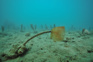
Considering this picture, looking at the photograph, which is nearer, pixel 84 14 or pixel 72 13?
pixel 84 14

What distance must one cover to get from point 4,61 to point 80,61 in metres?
3.30

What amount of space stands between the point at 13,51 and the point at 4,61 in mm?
517

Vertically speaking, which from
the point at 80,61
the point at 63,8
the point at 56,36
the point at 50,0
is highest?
the point at 50,0

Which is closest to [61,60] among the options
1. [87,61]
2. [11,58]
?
[87,61]

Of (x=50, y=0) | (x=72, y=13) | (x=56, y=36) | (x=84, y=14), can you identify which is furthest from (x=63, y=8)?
(x=56, y=36)

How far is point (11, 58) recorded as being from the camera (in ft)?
8.25

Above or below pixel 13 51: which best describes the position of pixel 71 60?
below

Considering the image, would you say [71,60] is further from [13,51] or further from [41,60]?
[13,51]

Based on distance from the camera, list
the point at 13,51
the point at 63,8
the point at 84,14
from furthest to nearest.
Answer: the point at 63,8, the point at 84,14, the point at 13,51

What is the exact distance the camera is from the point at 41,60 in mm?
2141

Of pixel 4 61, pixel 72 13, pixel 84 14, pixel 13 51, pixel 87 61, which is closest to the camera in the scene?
pixel 87 61

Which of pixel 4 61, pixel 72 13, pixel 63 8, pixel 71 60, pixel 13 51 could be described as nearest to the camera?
pixel 71 60

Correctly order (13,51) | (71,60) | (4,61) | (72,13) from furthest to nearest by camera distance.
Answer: (72,13)
(13,51)
(4,61)
(71,60)

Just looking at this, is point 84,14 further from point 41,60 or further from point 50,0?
point 41,60
